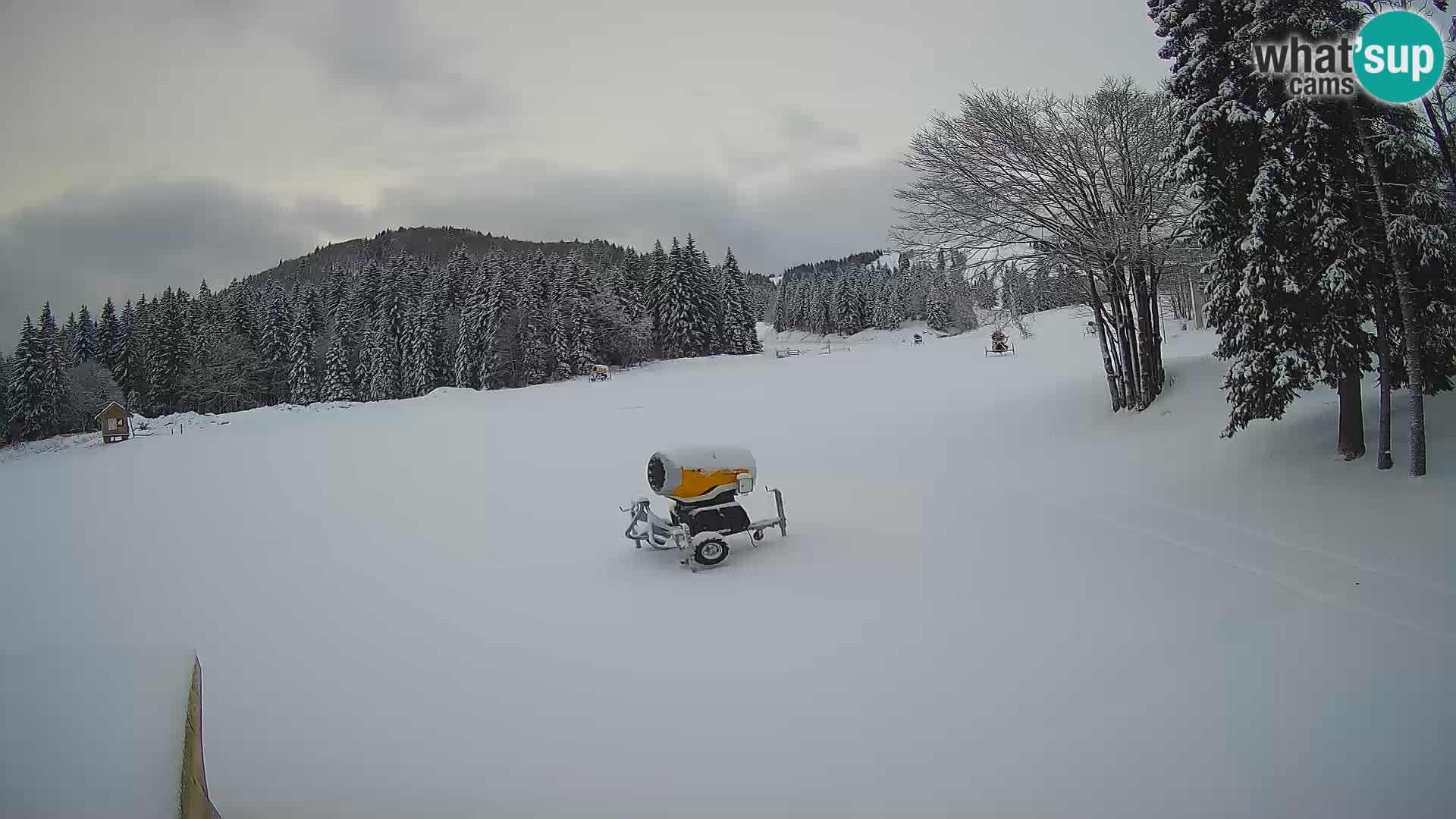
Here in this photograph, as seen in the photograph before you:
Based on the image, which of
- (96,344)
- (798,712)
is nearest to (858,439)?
(798,712)

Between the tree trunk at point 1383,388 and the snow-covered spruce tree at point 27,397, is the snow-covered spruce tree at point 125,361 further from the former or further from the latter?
the tree trunk at point 1383,388

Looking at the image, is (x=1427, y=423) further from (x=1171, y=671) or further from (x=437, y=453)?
(x=437, y=453)

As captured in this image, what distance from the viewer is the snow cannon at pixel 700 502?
7.32 meters

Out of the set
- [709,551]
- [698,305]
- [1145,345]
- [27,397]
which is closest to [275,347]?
[698,305]

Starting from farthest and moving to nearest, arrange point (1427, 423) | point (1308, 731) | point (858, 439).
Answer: point (858, 439) < point (1427, 423) < point (1308, 731)

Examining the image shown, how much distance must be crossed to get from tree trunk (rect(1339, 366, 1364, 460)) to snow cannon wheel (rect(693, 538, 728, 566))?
8055mm

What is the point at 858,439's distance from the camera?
50.8ft

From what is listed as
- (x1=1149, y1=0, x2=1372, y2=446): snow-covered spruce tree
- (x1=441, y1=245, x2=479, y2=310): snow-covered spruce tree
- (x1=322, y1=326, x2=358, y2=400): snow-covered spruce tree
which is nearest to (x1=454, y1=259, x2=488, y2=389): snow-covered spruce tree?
(x1=441, y1=245, x2=479, y2=310): snow-covered spruce tree

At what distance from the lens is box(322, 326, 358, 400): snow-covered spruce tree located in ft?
169

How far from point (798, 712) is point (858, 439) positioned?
38.4 ft

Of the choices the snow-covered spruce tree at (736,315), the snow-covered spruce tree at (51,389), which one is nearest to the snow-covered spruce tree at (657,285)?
the snow-covered spruce tree at (736,315)

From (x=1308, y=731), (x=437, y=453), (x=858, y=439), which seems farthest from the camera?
(x=437, y=453)

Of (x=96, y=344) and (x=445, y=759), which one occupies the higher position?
(x=96, y=344)

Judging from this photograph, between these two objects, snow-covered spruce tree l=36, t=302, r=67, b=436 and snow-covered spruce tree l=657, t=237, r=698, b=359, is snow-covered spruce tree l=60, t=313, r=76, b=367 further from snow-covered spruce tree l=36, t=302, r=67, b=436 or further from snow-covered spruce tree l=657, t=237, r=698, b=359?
snow-covered spruce tree l=657, t=237, r=698, b=359
